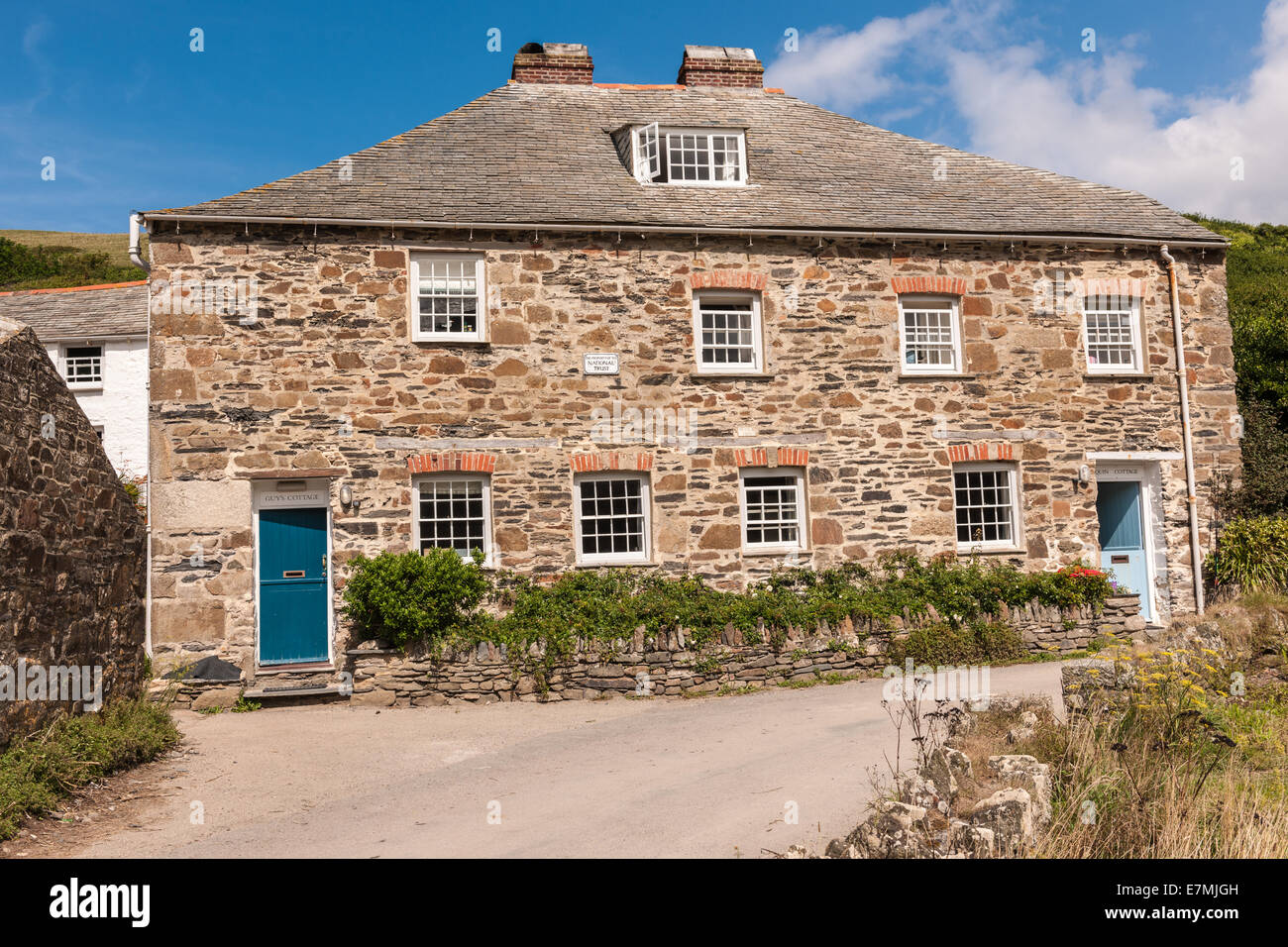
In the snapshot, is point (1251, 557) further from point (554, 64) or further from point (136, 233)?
point (136, 233)

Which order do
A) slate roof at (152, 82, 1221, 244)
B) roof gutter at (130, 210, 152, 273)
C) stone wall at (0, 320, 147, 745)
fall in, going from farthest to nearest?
1. slate roof at (152, 82, 1221, 244)
2. roof gutter at (130, 210, 152, 273)
3. stone wall at (0, 320, 147, 745)

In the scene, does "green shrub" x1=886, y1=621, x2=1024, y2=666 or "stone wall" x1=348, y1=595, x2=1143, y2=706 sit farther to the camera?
"green shrub" x1=886, y1=621, x2=1024, y2=666

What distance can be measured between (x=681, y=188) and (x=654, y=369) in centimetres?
347

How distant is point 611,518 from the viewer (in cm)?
1457

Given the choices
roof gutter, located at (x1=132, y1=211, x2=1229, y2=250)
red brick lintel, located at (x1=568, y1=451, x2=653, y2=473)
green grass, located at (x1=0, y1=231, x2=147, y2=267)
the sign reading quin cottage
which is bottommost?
red brick lintel, located at (x1=568, y1=451, x2=653, y2=473)

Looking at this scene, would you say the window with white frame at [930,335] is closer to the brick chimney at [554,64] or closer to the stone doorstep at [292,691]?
the brick chimney at [554,64]

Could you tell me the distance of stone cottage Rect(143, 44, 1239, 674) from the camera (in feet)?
44.9

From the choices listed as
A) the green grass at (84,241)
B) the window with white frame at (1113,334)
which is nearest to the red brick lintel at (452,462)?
the window with white frame at (1113,334)

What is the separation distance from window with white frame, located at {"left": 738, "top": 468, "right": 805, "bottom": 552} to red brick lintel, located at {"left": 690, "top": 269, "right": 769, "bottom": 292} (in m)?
2.91

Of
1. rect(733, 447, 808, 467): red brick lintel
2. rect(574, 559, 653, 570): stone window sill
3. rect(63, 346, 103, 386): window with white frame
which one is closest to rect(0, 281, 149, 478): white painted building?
rect(63, 346, 103, 386): window with white frame

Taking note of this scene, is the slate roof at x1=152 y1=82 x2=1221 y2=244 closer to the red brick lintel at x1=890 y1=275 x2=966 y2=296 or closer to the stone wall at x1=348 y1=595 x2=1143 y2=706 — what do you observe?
the red brick lintel at x1=890 y1=275 x2=966 y2=296

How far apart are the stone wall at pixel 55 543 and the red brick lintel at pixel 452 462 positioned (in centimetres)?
383

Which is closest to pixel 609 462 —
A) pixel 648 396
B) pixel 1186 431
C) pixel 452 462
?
pixel 648 396

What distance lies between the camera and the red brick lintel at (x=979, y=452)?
1551 cm
